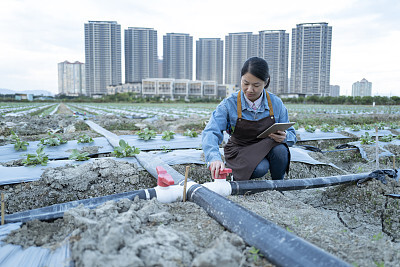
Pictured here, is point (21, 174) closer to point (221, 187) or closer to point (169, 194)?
point (169, 194)

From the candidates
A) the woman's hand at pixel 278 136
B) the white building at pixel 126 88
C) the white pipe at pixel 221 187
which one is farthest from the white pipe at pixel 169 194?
the white building at pixel 126 88

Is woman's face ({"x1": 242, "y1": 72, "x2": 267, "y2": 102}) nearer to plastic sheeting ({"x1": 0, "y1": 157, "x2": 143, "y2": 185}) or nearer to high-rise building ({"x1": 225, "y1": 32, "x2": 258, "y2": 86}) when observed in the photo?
plastic sheeting ({"x1": 0, "y1": 157, "x2": 143, "y2": 185})

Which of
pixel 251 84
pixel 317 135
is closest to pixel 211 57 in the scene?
pixel 317 135

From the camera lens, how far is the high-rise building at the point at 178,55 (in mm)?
80219

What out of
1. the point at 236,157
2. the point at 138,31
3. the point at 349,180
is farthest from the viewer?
the point at 138,31

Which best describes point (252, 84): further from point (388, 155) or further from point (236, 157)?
point (388, 155)

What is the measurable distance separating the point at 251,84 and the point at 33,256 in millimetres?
1743

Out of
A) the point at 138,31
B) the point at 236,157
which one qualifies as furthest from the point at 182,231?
the point at 138,31

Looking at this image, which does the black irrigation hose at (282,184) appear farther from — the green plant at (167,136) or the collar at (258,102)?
the green plant at (167,136)

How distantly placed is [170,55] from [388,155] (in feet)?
269

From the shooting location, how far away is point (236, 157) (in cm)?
253

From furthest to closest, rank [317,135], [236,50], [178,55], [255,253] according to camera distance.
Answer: [178,55] → [236,50] → [317,135] → [255,253]

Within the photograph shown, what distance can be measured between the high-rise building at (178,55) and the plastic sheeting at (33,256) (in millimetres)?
83509

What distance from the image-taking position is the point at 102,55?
240 ft
